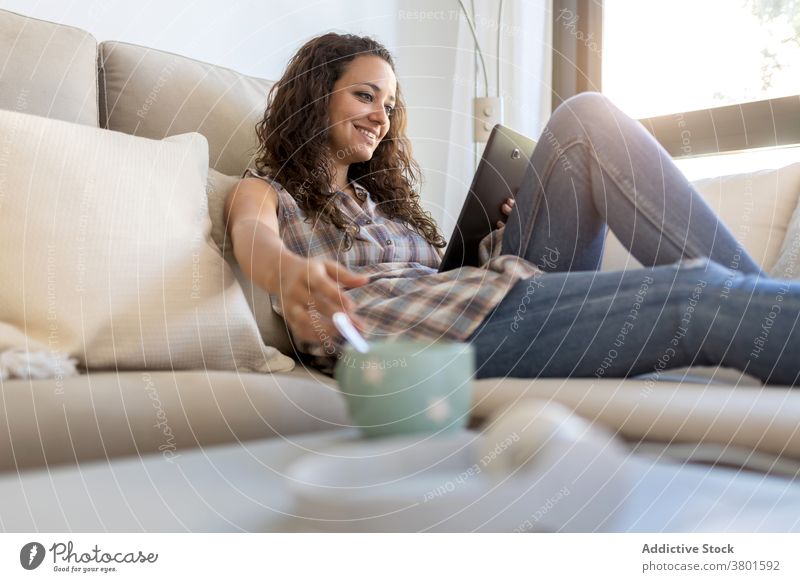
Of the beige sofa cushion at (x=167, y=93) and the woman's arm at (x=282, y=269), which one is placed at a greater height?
the beige sofa cushion at (x=167, y=93)

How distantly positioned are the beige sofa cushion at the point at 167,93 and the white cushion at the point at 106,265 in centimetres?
18

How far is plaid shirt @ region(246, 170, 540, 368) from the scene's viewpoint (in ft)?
0.88

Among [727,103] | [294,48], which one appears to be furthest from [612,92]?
[294,48]

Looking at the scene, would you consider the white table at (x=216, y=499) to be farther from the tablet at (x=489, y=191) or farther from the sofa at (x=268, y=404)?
the tablet at (x=489, y=191)

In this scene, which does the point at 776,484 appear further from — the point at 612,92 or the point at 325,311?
the point at 612,92

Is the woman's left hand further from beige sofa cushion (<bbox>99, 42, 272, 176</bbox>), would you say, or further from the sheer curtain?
beige sofa cushion (<bbox>99, 42, 272, 176</bbox>)

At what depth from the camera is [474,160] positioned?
0.44m

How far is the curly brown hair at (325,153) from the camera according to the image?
355 millimetres

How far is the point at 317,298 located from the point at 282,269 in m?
0.05

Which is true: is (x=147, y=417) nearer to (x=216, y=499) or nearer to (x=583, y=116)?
(x=216, y=499)

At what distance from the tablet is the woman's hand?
140mm

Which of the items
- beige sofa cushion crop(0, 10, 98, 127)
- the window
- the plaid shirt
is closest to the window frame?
the window

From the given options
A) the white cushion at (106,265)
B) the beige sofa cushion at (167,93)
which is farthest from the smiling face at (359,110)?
the beige sofa cushion at (167,93)
